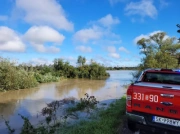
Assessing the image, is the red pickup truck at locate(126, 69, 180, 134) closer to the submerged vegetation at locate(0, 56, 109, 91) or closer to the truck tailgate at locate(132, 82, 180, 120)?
the truck tailgate at locate(132, 82, 180, 120)

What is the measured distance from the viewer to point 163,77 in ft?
16.3

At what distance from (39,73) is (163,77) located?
27.2 metres

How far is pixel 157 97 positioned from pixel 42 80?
2407cm

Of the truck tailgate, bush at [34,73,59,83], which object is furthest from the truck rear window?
bush at [34,73,59,83]

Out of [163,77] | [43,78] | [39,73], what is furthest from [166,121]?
[39,73]

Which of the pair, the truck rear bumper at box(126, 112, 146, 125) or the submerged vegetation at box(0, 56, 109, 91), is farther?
the submerged vegetation at box(0, 56, 109, 91)

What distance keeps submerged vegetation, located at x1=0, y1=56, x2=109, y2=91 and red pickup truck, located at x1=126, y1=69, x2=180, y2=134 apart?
625 inches

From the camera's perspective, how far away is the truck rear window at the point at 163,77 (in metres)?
4.77

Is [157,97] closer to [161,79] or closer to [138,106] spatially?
[138,106]

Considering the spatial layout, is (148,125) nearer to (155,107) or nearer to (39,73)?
(155,107)

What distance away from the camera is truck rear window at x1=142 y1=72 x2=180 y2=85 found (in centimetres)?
477

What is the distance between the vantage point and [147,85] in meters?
4.16

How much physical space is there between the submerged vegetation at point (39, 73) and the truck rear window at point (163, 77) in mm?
15512

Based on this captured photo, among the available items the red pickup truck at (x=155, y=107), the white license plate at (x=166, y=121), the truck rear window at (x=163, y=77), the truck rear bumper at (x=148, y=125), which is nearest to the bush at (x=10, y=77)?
the truck rear window at (x=163, y=77)
